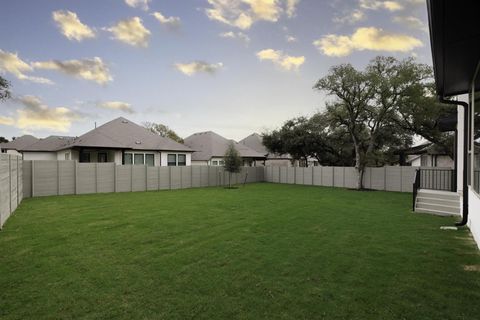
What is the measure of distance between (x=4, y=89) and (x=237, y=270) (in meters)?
16.2

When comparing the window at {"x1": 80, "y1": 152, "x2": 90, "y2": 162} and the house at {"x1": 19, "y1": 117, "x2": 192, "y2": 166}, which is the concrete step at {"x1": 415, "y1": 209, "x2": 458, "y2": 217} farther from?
the window at {"x1": 80, "y1": 152, "x2": 90, "y2": 162}

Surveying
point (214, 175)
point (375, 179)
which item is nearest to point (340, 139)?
point (375, 179)

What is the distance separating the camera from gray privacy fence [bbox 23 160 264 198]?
582 inches

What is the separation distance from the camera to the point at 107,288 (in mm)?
3715

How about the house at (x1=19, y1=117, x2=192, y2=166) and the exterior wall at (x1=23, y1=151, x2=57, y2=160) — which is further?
the exterior wall at (x1=23, y1=151, x2=57, y2=160)

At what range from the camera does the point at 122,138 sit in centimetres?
2339

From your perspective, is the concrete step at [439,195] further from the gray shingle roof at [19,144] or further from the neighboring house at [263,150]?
the gray shingle roof at [19,144]

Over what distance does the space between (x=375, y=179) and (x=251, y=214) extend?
14.0 m

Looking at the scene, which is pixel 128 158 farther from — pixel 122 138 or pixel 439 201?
pixel 439 201

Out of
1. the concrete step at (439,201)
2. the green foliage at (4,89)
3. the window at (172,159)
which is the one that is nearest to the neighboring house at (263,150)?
the window at (172,159)

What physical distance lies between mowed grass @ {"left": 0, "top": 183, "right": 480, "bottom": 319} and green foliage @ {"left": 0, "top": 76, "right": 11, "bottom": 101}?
9450mm

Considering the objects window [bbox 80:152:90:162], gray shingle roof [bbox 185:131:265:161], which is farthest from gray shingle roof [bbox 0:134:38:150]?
window [bbox 80:152:90:162]

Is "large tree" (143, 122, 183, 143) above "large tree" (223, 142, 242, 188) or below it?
above

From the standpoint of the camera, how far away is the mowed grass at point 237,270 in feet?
10.4
